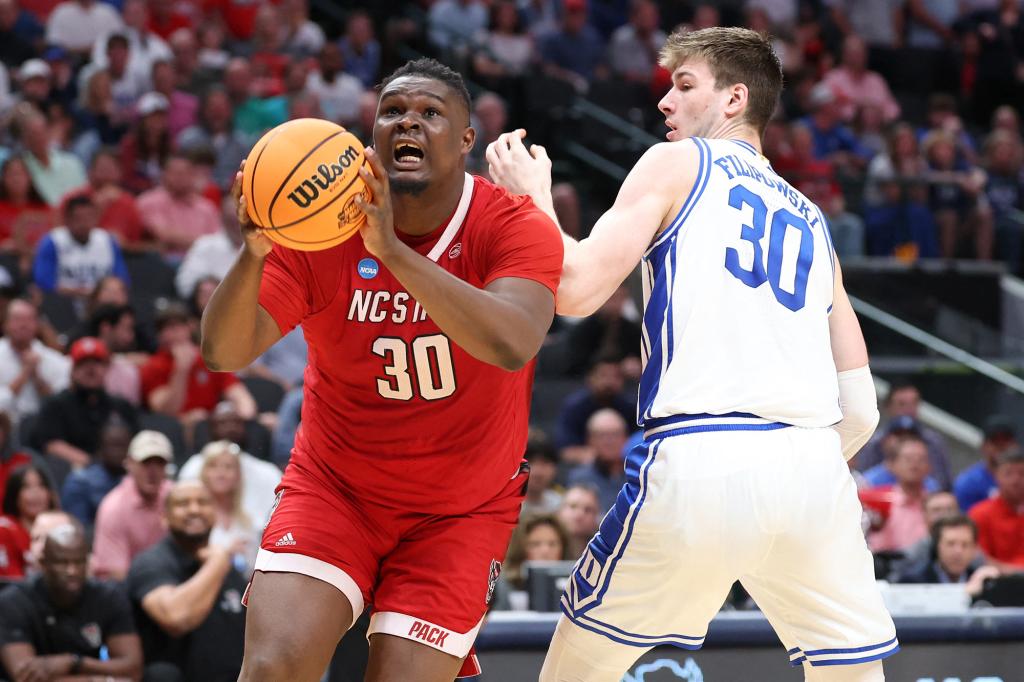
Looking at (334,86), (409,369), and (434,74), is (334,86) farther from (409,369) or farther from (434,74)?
(409,369)

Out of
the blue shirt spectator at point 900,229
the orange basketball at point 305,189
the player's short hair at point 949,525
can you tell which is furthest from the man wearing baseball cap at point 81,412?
the blue shirt spectator at point 900,229

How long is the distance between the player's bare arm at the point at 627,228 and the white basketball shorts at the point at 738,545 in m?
0.46

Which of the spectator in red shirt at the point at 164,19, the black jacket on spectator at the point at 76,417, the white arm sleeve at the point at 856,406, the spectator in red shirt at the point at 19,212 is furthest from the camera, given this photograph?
the spectator in red shirt at the point at 164,19

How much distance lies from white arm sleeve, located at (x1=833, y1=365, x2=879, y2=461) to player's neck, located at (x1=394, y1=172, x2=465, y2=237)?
136cm

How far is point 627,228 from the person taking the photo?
4.11 m

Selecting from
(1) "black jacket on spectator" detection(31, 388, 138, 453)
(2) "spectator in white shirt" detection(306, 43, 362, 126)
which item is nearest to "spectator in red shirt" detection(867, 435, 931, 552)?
(1) "black jacket on spectator" detection(31, 388, 138, 453)

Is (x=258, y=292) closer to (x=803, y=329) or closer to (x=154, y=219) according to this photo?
(x=803, y=329)

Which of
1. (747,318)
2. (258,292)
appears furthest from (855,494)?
(258,292)

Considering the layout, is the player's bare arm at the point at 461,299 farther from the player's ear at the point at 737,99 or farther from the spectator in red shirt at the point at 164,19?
the spectator in red shirt at the point at 164,19

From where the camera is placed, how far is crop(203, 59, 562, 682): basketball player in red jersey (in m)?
3.96

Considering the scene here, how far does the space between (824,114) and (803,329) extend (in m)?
12.2

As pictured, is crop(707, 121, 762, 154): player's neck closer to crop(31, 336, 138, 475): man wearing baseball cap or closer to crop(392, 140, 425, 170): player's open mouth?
crop(392, 140, 425, 170): player's open mouth

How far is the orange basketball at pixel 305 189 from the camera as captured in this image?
3.68 m

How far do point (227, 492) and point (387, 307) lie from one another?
514 centimetres
